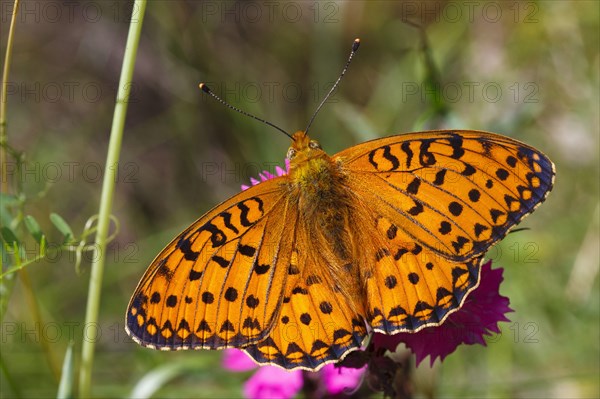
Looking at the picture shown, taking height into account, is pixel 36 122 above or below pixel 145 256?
above

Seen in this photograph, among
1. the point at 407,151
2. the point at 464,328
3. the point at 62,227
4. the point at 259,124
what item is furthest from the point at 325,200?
the point at 259,124

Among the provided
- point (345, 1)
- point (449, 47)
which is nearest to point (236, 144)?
point (345, 1)

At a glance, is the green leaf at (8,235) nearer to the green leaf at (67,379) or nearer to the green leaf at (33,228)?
the green leaf at (33,228)

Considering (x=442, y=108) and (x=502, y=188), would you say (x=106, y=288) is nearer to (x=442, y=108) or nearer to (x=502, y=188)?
(x=442, y=108)

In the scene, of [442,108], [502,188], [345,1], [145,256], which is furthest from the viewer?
[345,1]

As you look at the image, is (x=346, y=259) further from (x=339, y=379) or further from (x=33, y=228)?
(x=33, y=228)

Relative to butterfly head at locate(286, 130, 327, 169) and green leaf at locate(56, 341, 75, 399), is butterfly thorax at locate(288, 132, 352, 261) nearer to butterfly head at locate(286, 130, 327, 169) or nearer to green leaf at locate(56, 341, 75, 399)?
butterfly head at locate(286, 130, 327, 169)
